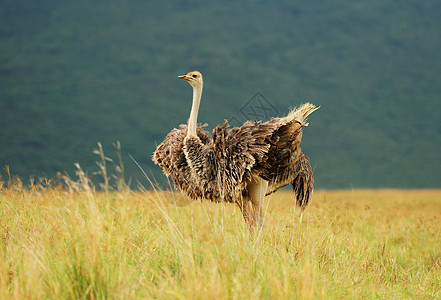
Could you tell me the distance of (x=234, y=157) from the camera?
6.11 m

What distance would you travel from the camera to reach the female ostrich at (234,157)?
20.0ft

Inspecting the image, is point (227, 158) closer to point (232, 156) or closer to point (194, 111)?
point (232, 156)

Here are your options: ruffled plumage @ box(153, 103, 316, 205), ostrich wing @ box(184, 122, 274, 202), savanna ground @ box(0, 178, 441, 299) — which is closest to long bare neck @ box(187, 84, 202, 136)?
ruffled plumage @ box(153, 103, 316, 205)

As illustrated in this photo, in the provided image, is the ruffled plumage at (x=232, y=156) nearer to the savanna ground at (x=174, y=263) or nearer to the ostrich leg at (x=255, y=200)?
the ostrich leg at (x=255, y=200)

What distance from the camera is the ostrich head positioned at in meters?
6.79

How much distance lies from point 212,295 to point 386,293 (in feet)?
8.23

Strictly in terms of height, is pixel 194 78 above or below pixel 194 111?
above

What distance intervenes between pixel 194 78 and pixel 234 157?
4.71 ft

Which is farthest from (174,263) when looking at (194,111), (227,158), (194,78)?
(194,78)

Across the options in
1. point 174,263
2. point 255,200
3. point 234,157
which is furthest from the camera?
point 255,200

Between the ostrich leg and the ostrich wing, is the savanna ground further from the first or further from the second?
the ostrich wing

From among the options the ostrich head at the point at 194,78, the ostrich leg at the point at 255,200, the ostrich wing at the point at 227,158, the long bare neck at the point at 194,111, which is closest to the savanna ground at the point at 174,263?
the ostrich leg at the point at 255,200

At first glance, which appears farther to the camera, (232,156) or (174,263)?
(232,156)

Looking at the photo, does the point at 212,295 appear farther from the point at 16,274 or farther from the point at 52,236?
the point at 52,236
